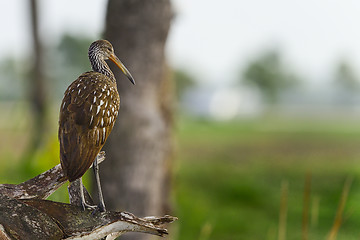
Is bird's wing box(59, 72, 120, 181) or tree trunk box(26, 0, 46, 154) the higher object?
tree trunk box(26, 0, 46, 154)

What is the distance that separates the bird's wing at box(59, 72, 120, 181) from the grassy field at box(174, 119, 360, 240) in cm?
417

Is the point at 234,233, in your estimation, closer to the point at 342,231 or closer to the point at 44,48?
the point at 342,231

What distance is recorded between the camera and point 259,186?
14.1 meters

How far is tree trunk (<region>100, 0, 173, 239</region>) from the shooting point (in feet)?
15.3

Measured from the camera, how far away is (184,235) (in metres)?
9.28

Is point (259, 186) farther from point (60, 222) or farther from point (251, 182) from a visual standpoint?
point (60, 222)

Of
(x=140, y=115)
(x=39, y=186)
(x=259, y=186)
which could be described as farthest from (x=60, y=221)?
(x=259, y=186)

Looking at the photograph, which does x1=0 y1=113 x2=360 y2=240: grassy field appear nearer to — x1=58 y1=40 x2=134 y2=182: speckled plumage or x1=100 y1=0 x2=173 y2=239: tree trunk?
x1=100 y1=0 x2=173 y2=239: tree trunk

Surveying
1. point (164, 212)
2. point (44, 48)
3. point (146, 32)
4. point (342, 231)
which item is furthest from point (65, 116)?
point (44, 48)

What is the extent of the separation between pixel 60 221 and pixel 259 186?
13.3 metres

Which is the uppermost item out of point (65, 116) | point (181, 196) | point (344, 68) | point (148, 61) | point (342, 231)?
point (344, 68)

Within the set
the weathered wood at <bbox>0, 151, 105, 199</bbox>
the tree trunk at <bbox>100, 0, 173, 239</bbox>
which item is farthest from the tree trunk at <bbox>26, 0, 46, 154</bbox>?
the weathered wood at <bbox>0, 151, 105, 199</bbox>

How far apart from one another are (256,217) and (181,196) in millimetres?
1856

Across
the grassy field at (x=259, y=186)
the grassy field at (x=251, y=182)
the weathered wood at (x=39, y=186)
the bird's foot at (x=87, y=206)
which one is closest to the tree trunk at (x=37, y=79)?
the grassy field at (x=251, y=182)
